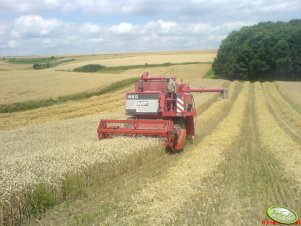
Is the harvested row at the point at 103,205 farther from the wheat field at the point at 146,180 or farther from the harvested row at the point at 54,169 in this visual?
the harvested row at the point at 54,169

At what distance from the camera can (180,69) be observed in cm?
7162

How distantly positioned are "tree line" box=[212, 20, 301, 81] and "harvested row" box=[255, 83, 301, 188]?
40432mm

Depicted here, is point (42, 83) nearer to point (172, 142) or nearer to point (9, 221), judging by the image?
point (172, 142)

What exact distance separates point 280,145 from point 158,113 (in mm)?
4164

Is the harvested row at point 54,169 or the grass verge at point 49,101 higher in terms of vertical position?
the harvested row at point 54,169

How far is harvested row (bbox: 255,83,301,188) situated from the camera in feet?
37.0

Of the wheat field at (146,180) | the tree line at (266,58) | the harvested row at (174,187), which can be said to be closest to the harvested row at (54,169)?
the wheat field at (146,180)

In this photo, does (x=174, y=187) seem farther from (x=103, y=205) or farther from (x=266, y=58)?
(x=266, y=58)

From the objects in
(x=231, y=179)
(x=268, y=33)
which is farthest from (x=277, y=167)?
(x=268, y=33)

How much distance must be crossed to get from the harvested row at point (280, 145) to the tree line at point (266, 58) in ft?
133
